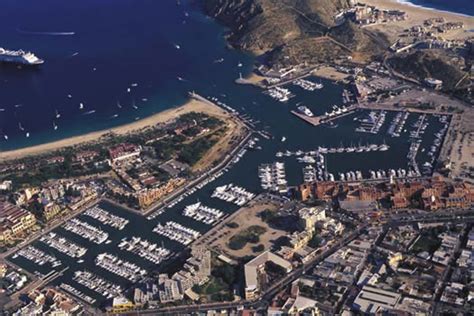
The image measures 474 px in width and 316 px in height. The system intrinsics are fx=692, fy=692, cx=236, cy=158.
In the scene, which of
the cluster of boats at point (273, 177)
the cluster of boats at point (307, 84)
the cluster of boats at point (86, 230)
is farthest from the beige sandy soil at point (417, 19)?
the cluster of boats at point (86, 230)

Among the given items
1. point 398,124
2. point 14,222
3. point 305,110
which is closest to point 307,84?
point 305,110

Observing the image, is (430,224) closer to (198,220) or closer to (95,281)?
(198,220)

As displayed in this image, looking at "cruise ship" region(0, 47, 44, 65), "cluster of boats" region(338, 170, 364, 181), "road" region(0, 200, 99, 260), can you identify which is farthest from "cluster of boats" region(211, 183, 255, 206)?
"cruise ship" region(0, 47, 44, 65)

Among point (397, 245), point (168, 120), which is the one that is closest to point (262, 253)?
point (397, 245)

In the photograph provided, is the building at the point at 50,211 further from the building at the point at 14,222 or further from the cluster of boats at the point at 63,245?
Answer: the cluster of boats at the point at 63,245

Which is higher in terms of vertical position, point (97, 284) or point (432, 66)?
point (432, 66)

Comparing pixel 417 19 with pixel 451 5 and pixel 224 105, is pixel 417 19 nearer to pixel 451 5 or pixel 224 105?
pixel 451 5

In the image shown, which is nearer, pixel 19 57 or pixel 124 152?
pixel 124 152
